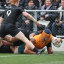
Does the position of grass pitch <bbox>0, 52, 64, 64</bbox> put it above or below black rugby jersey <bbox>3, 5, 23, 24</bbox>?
below

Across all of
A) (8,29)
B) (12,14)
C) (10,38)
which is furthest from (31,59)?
(10,38)

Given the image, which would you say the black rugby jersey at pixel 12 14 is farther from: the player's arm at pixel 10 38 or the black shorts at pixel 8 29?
the player's arm at pixel 10 38

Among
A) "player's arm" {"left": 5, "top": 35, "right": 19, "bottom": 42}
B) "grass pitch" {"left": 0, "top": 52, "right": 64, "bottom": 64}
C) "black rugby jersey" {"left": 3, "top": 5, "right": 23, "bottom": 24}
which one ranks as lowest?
"player's arm" {"left": 5, "top": 35, "right": 19, "bottom": 42}

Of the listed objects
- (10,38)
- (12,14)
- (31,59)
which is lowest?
(10,38)

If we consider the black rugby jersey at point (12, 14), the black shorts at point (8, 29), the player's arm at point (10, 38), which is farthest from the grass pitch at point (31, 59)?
the player's arm at point (10, 38)

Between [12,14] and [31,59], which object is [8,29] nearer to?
[12,14]

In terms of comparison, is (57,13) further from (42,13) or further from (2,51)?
(2,51)

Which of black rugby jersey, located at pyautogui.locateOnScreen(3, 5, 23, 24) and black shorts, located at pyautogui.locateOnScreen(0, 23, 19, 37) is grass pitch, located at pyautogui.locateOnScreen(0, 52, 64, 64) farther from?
black rugby jersey, located at pyautogui.locateOnScreen(3, 5, 23, 24)

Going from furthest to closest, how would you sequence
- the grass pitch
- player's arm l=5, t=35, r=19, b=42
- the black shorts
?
1. player's arm l=5, t=35, r=19, b=42
2. the black shorts
3. the grass pitch

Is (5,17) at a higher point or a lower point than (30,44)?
higher

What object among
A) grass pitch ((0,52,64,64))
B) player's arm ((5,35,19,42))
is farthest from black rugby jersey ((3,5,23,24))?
grass pitch ((0,52,64,64))

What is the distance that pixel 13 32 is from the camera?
11.0 metres

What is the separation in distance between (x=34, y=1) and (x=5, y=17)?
17.9 feet

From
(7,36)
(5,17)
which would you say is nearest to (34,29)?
(7,36)
